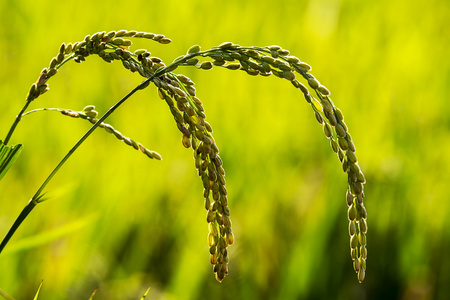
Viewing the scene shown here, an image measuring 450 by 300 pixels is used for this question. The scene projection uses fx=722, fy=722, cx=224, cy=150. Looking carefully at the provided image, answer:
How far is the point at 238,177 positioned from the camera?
10.9 feet

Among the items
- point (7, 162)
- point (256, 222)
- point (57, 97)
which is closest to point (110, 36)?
point (7, 162)

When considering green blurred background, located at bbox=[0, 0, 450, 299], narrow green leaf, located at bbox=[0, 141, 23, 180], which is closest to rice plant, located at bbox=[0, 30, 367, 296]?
narrow green leaf, located at bbox=[0, 141, 23, 180]

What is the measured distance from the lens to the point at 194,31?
17.4 ft

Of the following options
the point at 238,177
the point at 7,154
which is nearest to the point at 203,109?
the point at 7,154

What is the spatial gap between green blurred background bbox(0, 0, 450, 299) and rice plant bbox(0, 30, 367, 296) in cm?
72

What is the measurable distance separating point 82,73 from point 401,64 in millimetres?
2091

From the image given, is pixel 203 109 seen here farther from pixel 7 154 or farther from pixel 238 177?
pixel 238 177

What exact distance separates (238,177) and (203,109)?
2.32 meters

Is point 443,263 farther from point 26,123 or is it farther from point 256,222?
point 26,123

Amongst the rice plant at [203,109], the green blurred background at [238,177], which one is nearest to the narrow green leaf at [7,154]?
the rice plant at [203,109]

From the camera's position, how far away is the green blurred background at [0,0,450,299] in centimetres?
272

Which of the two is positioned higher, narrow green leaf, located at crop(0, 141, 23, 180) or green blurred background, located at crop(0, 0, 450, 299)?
green blurred background, located at crop(0, 0, 450, 299)

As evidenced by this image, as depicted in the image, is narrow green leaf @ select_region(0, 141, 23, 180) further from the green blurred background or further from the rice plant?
the green blurred background

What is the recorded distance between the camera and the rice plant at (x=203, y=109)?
1019mm
